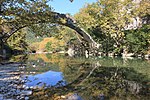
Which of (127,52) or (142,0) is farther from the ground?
(142,0)

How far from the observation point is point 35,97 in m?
9.59

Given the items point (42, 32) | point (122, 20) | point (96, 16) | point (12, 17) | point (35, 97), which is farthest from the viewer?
point (96, 16)

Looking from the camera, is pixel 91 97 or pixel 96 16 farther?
pixel 96 16

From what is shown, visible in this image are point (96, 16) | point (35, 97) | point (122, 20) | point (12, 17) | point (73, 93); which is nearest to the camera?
point (35, 97)

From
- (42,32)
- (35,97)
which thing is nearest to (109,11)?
(42,32)

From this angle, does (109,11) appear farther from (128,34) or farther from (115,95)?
(115,95)

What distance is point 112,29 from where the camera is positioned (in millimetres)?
53844

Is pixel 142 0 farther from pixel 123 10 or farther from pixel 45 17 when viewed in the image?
pixel 45 17

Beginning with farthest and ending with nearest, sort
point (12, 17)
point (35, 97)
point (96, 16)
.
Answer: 1. point (96, 16)
2. point (12, 17)
3. point (35, 97)

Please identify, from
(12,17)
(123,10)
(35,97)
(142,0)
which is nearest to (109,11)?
(123,10)

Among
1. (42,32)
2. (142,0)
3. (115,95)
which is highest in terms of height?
(142,0)

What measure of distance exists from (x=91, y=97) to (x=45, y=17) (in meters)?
5.72

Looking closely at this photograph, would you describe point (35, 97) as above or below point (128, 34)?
below

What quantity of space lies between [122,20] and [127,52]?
725 cm
